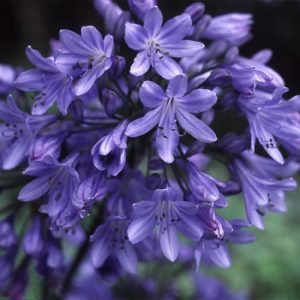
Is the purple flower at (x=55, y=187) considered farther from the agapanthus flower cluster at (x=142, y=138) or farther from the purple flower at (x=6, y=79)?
the purple flower at (x=6, y=79)

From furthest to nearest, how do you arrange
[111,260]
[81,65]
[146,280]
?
[146,280]
[111,260]
[81,65]

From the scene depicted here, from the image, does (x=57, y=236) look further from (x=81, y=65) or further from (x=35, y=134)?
(x=81, y=65)

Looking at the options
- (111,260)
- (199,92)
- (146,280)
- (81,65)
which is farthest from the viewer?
(146,280)

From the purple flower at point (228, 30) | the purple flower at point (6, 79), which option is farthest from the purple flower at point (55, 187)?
the purple flower at point (228, 30)

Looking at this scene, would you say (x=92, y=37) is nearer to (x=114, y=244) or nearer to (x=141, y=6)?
(x=141, y=6)

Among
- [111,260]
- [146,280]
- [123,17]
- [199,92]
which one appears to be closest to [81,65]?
[123,17]
